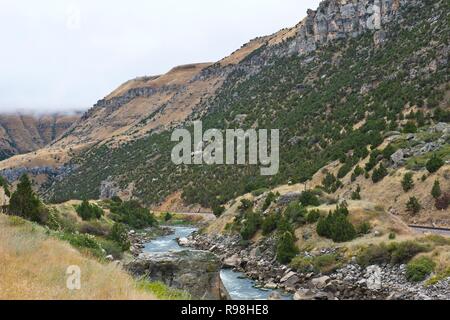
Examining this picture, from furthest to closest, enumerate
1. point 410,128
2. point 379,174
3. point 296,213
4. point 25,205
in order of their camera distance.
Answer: point 410,128
point 379,174
point 296,213
point 25,205

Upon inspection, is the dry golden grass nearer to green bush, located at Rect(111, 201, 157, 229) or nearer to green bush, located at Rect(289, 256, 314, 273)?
green bush, located at Rect(289, 256, 314, 273)

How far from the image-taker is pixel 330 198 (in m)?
53.2

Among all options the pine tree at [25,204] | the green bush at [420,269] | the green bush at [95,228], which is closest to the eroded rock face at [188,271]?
the pine tree at [25,204]

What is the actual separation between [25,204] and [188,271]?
19.4 m

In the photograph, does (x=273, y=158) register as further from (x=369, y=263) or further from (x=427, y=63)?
(x=369, y=263)

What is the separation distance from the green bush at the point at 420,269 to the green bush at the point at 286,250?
36.3 feet

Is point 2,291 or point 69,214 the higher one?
point 2,291

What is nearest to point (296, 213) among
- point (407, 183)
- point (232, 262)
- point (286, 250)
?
point (286, 250)

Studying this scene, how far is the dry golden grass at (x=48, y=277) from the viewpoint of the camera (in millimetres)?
8859

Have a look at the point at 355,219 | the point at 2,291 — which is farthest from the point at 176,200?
the point at 2,291

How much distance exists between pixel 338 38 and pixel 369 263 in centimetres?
9775

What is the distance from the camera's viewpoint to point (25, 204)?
3123 cm

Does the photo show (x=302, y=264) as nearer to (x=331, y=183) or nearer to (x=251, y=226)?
(x=251, y=226)

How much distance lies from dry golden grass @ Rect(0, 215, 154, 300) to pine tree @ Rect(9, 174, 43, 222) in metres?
18.6
